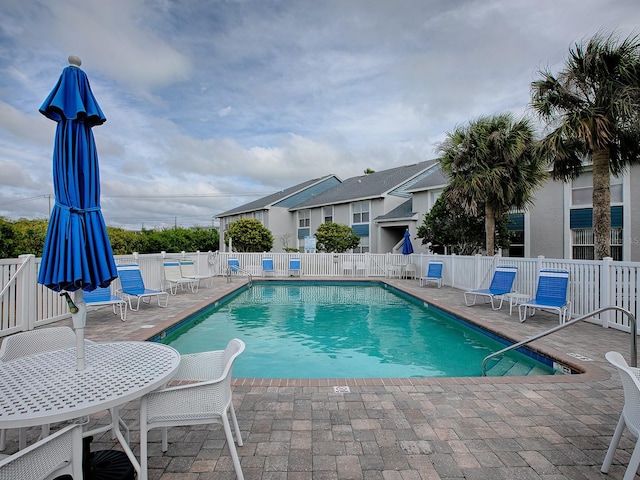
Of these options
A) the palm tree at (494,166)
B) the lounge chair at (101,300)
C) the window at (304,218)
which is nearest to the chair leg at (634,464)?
the lounge chair at (101,300)

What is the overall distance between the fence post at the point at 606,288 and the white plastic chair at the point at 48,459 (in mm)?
8074

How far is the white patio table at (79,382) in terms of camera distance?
181cm

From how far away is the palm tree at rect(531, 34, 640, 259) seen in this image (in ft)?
25.1

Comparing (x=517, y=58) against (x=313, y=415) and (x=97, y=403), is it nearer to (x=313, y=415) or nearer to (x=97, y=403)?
(x=313, y=415)

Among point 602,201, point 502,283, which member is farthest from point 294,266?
point 602,201

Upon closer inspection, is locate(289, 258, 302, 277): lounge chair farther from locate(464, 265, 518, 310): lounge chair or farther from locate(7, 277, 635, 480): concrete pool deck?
locate(7, 277, 635, 480): concrete pool deck

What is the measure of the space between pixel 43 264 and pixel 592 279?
856 centimetres

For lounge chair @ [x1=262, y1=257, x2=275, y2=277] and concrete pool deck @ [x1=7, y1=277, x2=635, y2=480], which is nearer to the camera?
concrete pool deck @ [x1=7, y1=277, x2=635, y2=480]

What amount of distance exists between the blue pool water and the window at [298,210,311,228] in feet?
56.5

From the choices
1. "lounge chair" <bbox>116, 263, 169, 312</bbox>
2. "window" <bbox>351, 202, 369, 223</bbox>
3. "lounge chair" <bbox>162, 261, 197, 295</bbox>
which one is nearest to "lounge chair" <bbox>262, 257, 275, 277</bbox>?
"lounge chair" <bbox>162, 261, 197, 295</bbox>

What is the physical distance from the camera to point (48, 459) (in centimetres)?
154

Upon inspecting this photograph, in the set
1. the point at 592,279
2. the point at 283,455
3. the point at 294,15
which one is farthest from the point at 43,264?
the point at 294,15

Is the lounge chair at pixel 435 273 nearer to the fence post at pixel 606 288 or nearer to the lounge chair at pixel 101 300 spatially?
the fence post at pixel 606 288

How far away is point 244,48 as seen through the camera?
476 inches
